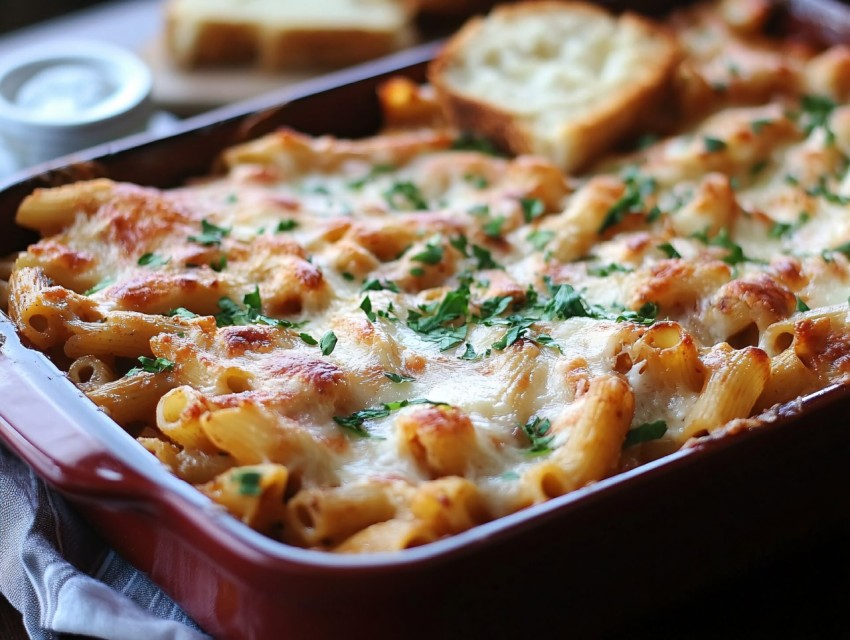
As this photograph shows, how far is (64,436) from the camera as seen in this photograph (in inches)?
78.5

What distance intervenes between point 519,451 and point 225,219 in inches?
44.8

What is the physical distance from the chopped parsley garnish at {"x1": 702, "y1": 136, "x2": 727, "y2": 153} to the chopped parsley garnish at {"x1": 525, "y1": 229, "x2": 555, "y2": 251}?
69cm

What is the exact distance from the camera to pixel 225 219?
9.45ft

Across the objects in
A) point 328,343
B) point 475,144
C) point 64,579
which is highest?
point 328,343

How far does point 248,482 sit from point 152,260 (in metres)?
0.87

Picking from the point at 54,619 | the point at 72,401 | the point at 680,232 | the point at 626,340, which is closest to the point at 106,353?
the point at 72,401

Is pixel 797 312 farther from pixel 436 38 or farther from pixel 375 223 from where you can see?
pixel 436 38

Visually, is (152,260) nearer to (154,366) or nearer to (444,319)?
(154,366)

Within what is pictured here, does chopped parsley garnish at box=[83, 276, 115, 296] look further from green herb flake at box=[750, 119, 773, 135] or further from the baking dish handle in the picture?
green herb flake at box=[750, 119, 773, 135]

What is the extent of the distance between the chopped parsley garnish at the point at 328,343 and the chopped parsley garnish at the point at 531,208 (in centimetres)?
84

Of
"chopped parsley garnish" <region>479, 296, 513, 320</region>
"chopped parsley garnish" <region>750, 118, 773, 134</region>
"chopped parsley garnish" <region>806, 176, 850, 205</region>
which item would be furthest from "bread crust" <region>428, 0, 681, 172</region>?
"chopped parsley garnish" <region>479, 296, 513, 320</region>

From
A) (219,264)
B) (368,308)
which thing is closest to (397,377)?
(368,308)

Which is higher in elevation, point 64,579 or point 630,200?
point 630,200

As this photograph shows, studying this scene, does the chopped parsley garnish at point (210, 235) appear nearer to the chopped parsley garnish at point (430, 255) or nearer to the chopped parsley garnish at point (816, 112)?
the chopped parsley garnish at point (430, 255)
